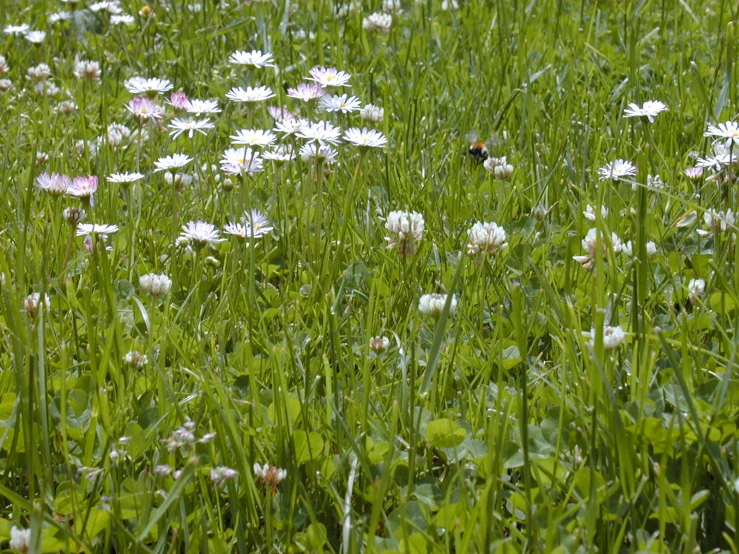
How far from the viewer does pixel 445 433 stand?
4.81 feet

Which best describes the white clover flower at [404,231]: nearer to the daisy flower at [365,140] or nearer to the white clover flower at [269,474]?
the daisy flower at [365,140]

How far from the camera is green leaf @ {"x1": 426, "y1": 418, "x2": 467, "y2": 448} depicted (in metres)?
1.46

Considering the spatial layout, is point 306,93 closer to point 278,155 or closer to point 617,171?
point 278,155

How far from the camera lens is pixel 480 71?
3.51 meters

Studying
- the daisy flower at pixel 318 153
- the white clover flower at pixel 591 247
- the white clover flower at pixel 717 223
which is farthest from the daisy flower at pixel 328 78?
the white clover flower at pixel 717 223

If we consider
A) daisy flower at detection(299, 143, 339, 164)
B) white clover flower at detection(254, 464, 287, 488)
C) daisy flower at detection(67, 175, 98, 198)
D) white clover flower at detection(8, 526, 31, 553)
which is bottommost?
white clover flower at detection(254, 464, 287, 488)

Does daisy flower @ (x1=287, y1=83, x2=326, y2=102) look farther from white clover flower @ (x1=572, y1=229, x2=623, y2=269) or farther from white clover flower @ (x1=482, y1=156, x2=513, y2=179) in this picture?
white clover flower @ (x1=572, y1=229, x2=623, y2=269)

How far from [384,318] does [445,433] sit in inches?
23.6

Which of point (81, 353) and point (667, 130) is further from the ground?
point (667, 130)

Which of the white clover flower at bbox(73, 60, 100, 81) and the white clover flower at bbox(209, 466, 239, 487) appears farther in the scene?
the white clover flower at bbox(73, 60, 100, 81)

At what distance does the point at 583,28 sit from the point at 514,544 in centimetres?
317

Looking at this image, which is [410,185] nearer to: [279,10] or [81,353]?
[81,353]

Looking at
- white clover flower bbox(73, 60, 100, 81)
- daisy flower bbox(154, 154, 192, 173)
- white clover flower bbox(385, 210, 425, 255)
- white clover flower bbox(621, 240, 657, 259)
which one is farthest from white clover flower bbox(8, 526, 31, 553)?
white clover flower bbox(73, 60, 100, 81)

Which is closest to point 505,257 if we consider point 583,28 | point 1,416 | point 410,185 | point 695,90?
point 410,185
